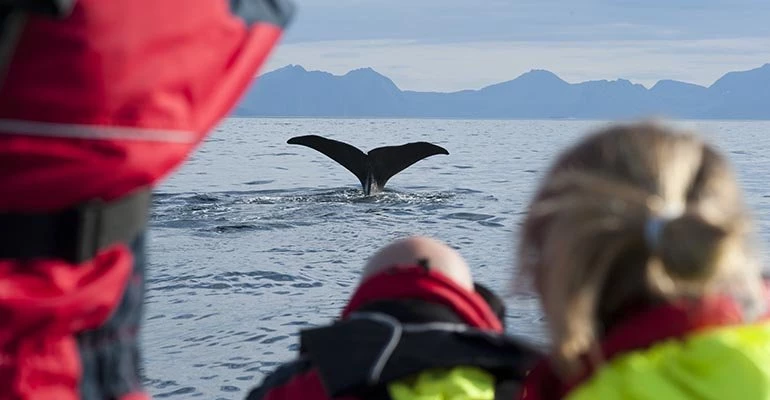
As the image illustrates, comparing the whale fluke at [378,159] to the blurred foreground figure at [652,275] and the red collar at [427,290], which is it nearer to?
the red collar at [427,290]

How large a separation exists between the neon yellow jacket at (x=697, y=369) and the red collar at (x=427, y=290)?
0.65m

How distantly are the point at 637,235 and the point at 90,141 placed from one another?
888mm

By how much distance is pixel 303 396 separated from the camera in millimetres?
2418

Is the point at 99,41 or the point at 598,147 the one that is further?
the point at 598,147

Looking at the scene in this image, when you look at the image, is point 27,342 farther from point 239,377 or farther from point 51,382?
point 239,377

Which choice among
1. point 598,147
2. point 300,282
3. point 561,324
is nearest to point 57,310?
point 561,324

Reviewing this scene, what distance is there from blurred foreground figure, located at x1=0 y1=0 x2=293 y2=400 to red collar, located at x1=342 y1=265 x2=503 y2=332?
66 cm

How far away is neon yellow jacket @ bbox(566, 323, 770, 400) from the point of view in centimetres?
172

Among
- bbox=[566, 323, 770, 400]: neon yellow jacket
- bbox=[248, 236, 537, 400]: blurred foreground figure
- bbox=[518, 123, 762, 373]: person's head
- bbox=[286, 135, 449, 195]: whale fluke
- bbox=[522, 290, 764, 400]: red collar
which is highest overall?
bbox=[518, 123, 762, 373]: person's head

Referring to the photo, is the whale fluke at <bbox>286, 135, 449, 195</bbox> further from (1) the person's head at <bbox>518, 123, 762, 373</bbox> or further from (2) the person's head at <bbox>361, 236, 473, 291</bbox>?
(1) the person's head at <bbox>518, 123, 762, 373</bbox>

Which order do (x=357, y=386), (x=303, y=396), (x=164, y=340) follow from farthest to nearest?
1. (x=164, y=340)
2. (x=303, y=396)
3. (x=357, y=386)

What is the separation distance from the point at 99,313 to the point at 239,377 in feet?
13.9

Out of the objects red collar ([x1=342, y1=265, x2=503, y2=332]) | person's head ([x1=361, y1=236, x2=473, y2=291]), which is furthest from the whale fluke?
red collar ([x1=342, y1=265, x2=503, y2=332])

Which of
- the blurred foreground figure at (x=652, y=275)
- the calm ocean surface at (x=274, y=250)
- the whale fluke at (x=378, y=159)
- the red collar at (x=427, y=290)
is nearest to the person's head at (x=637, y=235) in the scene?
the blurred foreground figure at (x=652, y=275)
